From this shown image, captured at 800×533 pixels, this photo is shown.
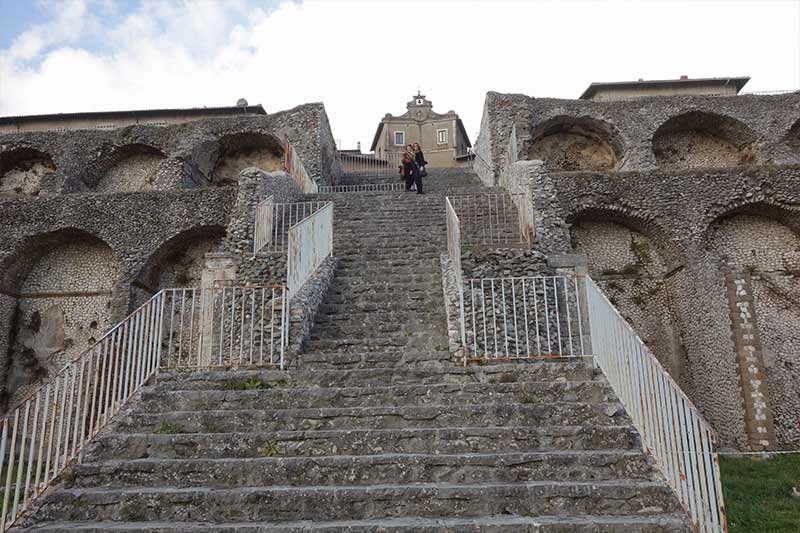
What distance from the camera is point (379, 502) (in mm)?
4262

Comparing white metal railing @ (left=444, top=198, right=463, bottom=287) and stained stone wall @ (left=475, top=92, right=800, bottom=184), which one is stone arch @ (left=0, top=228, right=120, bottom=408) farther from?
stained stone wall @ (left=475, top=92, right=800, bottom=184)

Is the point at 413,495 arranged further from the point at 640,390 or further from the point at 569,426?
the point at 640,390

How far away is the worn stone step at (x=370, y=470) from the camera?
4.55 meters

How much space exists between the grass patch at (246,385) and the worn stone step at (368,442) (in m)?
0.98

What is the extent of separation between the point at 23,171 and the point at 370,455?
69.9 ft

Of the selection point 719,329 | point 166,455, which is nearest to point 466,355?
point 166,455

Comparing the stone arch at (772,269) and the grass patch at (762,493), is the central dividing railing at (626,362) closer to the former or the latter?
the grass patch at (762,493)

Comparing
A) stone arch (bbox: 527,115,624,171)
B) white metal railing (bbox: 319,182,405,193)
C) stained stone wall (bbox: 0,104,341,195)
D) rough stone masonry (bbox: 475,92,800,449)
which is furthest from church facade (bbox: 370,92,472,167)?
rough stone masonry (bbox: 475,92,800,449)

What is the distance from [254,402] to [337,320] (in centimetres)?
246

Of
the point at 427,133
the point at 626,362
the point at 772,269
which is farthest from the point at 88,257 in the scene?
the point at 427,133

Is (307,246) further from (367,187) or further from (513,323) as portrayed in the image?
(367,187)

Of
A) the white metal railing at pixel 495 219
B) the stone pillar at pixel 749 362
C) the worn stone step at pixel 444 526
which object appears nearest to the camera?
the worn stone step at pixel 444 526

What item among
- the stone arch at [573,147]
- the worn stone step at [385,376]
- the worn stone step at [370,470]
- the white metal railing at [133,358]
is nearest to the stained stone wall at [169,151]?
the stone arch at [573,147]

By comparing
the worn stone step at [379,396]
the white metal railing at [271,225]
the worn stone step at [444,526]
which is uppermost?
the white metal railing at [271,225]
